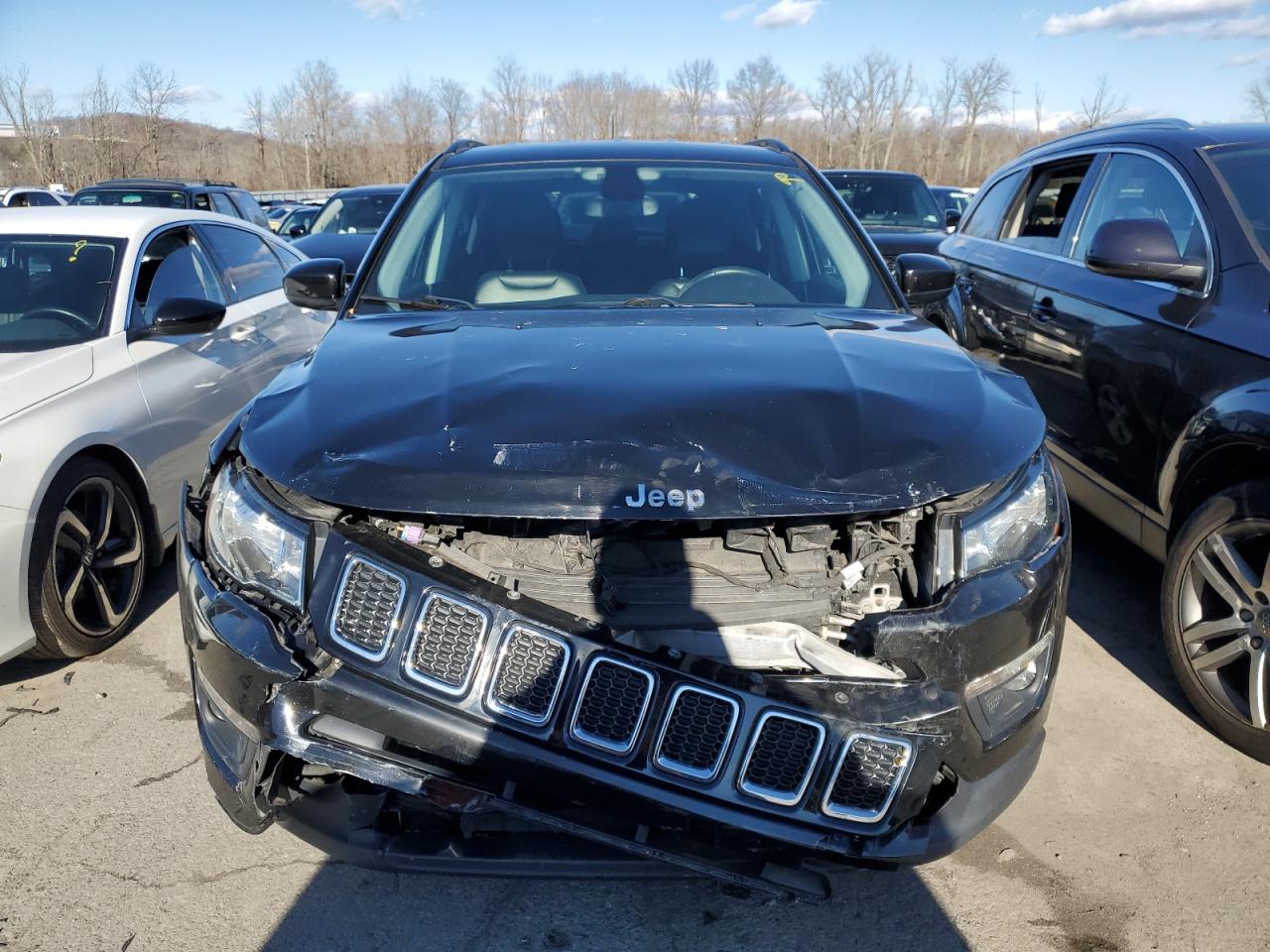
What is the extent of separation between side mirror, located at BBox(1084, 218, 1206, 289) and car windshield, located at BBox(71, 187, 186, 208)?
507 inches

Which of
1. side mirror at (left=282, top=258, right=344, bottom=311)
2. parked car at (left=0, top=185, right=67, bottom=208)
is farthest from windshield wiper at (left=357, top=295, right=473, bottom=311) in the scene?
parked car at (left=0, top=185, right=67, bottom=208)

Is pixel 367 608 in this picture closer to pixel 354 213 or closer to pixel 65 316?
pixel 65 316

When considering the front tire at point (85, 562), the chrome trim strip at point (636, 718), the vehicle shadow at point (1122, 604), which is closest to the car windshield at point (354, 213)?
the front tire at point (85, 562)

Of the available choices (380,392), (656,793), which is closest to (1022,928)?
(656,793)

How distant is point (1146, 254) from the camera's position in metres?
3.44

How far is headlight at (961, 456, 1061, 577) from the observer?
6.92 ft

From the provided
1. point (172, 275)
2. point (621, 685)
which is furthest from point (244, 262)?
point (621, 685)

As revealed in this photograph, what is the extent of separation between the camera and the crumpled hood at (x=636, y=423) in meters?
1.95

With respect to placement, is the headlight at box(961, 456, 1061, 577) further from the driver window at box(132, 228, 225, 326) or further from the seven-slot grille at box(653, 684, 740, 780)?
the driver window at box(132, 228, 225, 326)

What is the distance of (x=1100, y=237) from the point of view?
355cm

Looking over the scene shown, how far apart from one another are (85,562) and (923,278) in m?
3.26

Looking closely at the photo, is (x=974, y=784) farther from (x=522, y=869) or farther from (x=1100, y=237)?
(x=1100, y=237)

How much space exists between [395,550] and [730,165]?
237 cm

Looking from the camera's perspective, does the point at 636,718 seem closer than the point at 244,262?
Yes
